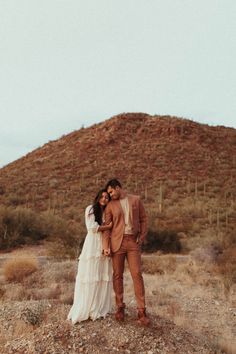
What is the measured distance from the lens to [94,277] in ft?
23.7

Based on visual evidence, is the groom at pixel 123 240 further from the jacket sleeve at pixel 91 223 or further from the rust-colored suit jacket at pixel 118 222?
the jacket sleeve at pixel 91 223

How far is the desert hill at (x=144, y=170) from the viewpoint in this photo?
103 ft

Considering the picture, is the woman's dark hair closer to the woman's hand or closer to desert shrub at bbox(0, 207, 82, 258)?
the woman's hand

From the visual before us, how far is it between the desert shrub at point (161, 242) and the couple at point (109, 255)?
14863mm

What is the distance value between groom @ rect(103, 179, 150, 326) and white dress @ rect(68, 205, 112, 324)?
0.51ft

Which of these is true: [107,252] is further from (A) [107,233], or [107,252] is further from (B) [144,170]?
(B) [144,170]

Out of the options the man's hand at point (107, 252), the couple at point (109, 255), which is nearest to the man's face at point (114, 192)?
the couple at point (109, 255)

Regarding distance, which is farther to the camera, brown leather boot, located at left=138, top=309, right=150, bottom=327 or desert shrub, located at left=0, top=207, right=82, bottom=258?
desert shrub, located at left=0, top=207, right=82, bottom=258

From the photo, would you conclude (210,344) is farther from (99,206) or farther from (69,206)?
(69,206)

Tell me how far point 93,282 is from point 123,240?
738 mm

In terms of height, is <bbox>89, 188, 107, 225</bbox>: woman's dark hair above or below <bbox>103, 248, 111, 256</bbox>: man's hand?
above

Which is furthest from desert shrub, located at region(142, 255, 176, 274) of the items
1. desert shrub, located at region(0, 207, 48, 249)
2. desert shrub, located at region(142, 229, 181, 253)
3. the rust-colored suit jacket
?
the rust-colored suit jacket

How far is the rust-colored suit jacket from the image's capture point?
7.20m

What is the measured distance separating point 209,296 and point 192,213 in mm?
A: 18340
